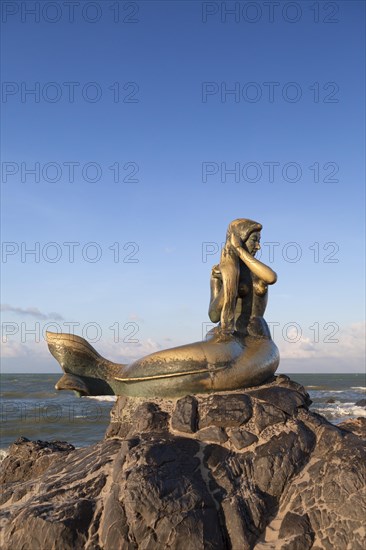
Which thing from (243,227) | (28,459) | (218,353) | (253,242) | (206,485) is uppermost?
(243,227)

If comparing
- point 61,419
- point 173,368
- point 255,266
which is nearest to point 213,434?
point 173,368

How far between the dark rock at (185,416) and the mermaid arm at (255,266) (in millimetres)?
1640

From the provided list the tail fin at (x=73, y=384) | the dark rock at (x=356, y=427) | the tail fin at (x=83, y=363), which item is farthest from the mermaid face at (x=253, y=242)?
the tail fin at (x=73, y=384)

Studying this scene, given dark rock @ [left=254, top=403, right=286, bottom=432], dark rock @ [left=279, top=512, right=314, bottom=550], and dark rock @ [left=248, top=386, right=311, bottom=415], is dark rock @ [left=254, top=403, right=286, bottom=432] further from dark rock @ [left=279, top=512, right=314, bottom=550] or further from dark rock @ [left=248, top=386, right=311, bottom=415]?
dark rock @ [left=279, top=512, right=314, bottom=550]

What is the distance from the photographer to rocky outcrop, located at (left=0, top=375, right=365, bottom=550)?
443 cm

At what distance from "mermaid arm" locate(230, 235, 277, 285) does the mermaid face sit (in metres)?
0.13

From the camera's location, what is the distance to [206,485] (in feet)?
16.0

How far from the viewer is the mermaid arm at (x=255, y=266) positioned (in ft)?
20.4

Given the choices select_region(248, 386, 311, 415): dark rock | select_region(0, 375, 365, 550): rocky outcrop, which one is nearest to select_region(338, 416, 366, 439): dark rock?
select_region(248, 386, 311, 415): dark rock

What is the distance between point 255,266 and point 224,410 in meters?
1.73

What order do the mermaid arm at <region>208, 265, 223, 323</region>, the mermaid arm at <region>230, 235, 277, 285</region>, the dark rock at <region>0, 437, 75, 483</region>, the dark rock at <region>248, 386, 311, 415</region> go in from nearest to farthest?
the dark rock at <region>248, 386, 311, 415</region>
the mermaid arm at <region>230, 235, 277, 285</region>
the mermaid arm at <region>208, 265, 223, 323</region>
the dark rock at <region>0, 437, 75, 483</region>

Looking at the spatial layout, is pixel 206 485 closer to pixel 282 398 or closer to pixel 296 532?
pixel 296 532

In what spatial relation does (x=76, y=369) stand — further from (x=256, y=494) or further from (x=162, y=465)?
(x=256, y=494)

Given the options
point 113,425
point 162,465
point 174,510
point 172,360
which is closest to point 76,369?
point 113,425
